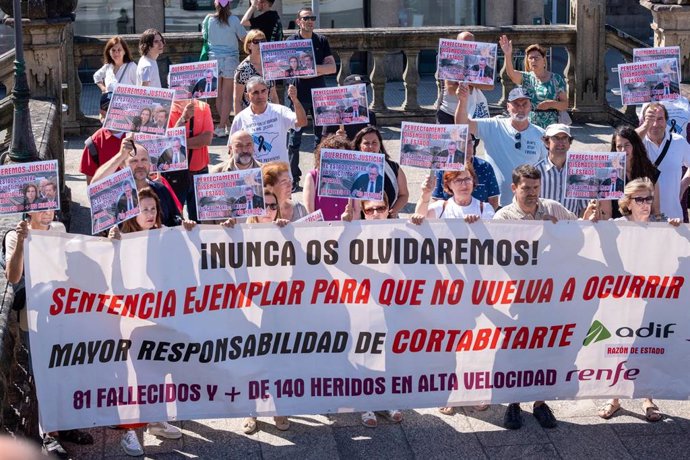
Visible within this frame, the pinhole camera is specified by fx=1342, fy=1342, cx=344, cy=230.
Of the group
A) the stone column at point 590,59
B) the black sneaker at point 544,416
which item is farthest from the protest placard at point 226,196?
the stone column at point 590,59

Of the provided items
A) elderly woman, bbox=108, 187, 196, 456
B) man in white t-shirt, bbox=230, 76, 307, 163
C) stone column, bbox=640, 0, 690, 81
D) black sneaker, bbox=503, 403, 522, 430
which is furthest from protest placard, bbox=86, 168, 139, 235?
stone column, bbox=640, 0, 690, 81

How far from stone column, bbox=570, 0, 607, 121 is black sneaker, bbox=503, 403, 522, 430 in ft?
25.9

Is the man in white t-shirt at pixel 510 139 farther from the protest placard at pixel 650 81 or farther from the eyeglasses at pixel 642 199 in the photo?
the eyeglasses at pixel 642 199

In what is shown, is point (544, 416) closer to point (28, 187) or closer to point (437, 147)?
point (437, 147)

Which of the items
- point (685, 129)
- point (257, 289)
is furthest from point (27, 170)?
point (685, 129)

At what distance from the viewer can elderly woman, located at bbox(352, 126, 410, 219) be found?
9.19 m

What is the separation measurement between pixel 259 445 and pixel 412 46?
8.17 meters

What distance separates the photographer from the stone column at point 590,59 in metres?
15.4

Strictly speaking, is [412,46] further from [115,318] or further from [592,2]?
[115,318]

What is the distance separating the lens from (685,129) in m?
11.2

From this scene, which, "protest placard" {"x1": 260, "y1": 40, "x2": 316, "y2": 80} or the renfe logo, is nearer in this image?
the renfe logo

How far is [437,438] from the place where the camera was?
792cm

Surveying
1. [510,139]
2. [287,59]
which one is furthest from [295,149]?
[510,139]

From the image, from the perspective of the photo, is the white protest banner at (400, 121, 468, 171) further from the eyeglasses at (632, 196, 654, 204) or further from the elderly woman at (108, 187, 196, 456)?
the elderly woman at (108, 187, 196, 456)
